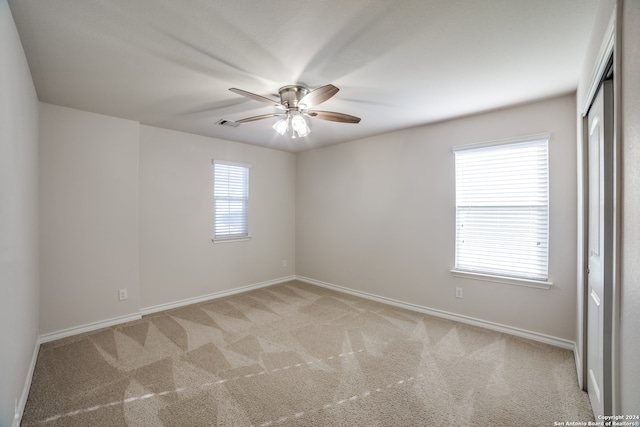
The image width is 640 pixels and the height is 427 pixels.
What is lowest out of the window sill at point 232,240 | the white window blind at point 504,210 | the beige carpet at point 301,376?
the beige carpet at point 301,376

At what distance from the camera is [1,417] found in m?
1.48

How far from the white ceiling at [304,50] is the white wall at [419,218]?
483 millimetres

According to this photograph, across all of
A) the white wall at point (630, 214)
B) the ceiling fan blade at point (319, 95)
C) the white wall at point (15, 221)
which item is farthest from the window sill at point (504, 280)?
the white wall at point (15, 221)

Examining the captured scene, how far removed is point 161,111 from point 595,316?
169 inches

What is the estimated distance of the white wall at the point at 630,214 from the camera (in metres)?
0.97

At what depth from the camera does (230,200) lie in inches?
185

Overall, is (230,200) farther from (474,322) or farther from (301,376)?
(474,322)

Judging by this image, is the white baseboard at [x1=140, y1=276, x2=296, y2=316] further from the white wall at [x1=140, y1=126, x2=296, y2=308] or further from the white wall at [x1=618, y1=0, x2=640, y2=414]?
the white wall at [x1=618, y1=0, x2=640, y2=414]

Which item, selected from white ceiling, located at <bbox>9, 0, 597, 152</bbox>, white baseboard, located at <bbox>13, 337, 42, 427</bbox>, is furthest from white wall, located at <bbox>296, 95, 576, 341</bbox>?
white baseboard, located at <bbox>13, 337, 42, 427</bbox>

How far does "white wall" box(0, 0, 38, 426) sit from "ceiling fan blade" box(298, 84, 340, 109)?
5.68 ft

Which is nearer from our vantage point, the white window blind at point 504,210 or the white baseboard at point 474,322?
the white baseboard at point 474,322

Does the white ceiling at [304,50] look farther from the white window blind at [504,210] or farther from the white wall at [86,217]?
the white window blind at [504,210]

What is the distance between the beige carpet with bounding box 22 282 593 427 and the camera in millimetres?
1943

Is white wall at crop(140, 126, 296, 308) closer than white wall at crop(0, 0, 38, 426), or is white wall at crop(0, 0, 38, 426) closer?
white wall at crop(0, 0, 38, 426)
